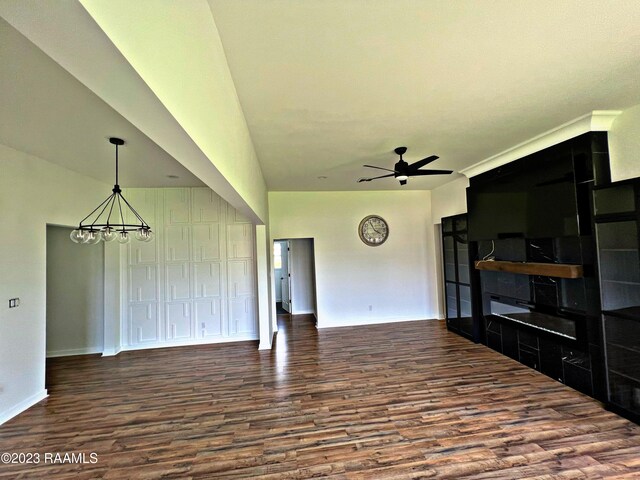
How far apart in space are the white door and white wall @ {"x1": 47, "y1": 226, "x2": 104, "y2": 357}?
423 cm

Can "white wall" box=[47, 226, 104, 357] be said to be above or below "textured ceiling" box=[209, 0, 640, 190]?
below

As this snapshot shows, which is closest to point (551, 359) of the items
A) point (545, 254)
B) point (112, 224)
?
point (545, 254)

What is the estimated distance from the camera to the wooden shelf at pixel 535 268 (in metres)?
3.31

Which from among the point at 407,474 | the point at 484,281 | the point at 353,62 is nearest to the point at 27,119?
the point at 353,62

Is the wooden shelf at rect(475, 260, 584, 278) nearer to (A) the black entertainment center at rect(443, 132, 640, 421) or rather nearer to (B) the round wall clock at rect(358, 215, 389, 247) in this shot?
(A) the black entertainment center at rect(443, 132, 640, 421)

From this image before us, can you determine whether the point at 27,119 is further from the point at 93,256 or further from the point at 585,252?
the point at 585,252

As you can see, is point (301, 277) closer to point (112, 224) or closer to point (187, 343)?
point (187, 343)

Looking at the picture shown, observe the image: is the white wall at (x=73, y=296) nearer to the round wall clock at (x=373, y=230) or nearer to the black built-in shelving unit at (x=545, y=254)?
the round wall clock at (x=373, y=230)

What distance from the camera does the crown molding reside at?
3146 millimetres

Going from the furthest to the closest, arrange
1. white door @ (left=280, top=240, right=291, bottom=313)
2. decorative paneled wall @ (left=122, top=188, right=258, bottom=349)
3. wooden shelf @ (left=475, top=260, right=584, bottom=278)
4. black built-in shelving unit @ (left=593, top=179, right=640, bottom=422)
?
white door @ (left=280, top=240, right=291, bottom=313), decorative paneled wall @ (left=122, top=188, right=258, bottom=349), wooden shelf @ (left=475, top=260, right=584, bottom=278), black built-in shelving unit @ (left=593, top=179, right=640, bottom=422)

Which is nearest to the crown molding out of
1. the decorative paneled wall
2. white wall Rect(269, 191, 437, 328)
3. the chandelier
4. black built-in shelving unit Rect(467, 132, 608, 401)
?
black built-in shelving unit Rect(467, 132, 608, 401)

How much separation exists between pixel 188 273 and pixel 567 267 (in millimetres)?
5819

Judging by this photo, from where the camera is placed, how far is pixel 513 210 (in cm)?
423

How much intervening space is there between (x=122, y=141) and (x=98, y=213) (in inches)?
96.3
